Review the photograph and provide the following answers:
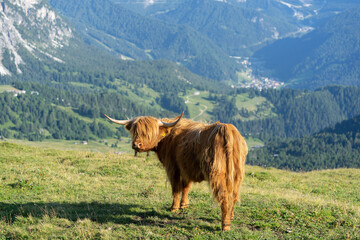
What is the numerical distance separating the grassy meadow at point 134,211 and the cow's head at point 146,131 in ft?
9.50

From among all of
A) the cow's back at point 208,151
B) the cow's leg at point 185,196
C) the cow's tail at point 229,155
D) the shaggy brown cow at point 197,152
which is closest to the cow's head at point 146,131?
the shaggy brown cow at point 197,152

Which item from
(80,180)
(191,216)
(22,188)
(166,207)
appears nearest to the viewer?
(191,216)

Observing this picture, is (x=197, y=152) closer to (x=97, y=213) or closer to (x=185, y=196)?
(x=185, y=196)

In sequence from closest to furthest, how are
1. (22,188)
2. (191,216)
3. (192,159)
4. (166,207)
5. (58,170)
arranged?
1. (192,159)
2. (191,216)
3. (166,207)
4. (22,188)
5. (58,170)

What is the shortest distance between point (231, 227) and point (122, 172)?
11.8 m

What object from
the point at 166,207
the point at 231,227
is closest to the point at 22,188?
the point at 166,207

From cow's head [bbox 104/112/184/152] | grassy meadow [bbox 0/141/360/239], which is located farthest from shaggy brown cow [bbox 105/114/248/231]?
grassy meadow [bbox 0/141/360/239]

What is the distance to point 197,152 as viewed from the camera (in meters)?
11.6

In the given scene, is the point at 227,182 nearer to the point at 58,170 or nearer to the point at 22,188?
the point at 22,188

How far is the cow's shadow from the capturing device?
1275 centimetres

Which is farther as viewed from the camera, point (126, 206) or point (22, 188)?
point (22, 188)

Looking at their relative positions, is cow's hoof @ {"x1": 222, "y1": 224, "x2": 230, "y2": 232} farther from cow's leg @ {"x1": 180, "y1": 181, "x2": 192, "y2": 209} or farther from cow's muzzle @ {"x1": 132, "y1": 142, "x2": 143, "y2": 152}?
cow's muzzle @ {"x1": 132, "y1": 142, "x2": 143, "y2": 152}

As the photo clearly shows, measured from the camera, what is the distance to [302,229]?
38.2 ft

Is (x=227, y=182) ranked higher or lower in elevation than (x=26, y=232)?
higher
